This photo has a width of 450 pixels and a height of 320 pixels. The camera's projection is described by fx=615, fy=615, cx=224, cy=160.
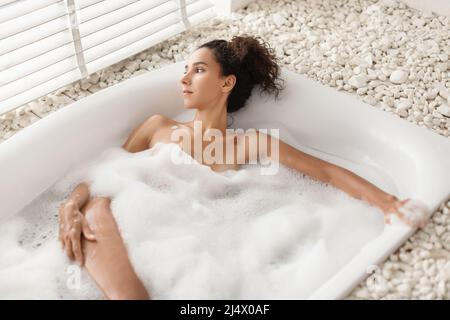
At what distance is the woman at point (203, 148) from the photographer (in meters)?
1.72

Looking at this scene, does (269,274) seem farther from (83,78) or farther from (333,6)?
(333,6)

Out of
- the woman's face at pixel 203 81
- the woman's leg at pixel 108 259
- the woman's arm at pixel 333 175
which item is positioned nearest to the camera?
the woman's leg at pixel 108 259

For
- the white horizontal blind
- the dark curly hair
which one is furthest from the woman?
the white horizontal blind

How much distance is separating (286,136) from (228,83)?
32 cm

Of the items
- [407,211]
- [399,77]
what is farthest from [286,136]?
[407,211]

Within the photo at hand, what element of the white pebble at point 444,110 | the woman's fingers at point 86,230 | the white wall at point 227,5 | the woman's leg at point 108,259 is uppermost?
the white wall at point 227,5

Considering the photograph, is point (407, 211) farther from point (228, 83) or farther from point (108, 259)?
point (108, 259)

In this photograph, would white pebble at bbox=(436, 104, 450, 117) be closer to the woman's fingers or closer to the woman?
the woman

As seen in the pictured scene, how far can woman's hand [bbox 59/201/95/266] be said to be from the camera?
1.77m

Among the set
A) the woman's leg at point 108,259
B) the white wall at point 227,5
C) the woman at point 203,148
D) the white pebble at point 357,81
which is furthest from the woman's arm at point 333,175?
the white wall at point 227,5

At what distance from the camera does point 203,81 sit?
208cm

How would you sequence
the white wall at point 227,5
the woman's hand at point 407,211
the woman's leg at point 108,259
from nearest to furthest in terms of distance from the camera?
the woman's leg at point 108,259 < the woman's hand at point 407,211 < the white wall at point 227,5

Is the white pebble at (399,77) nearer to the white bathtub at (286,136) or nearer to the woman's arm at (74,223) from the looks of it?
the white bathtub at (286,136)
